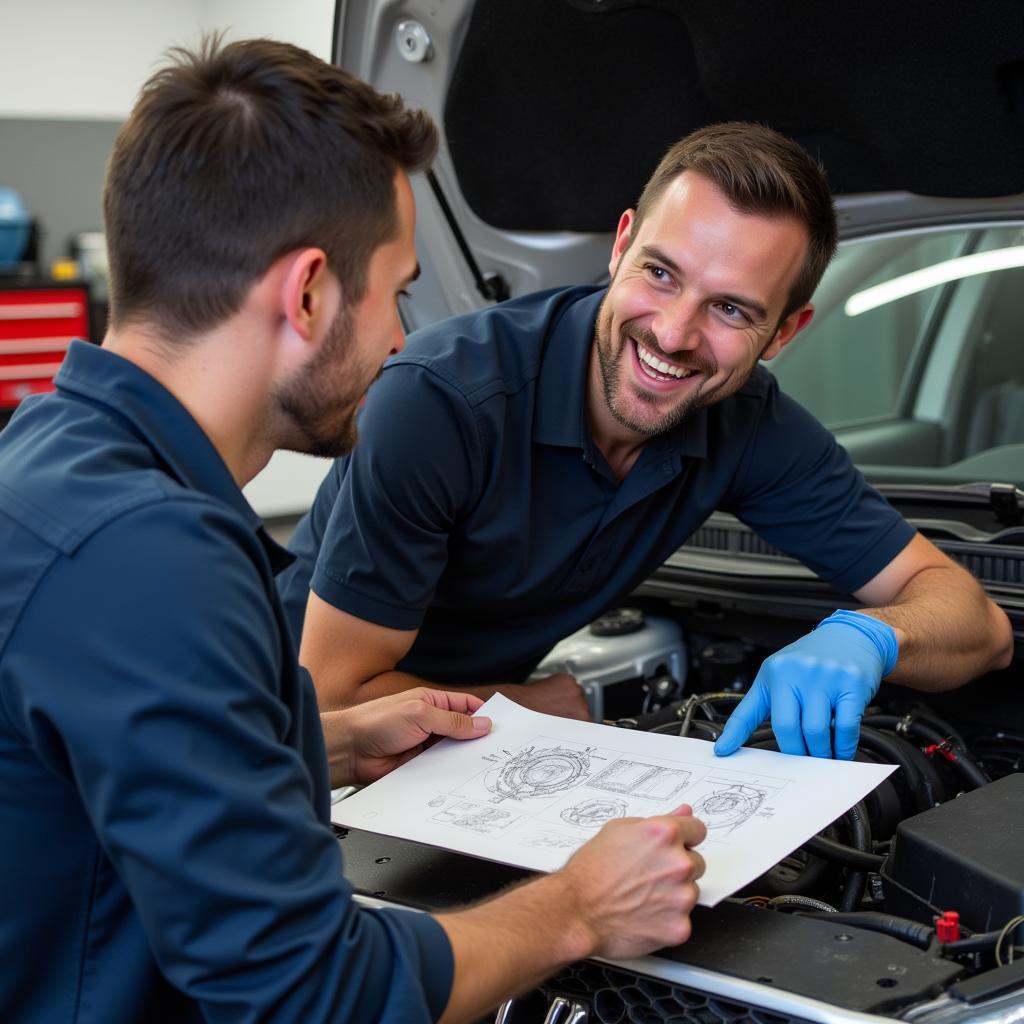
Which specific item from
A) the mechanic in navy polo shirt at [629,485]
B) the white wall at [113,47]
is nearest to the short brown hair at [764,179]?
the mechanic in navy polo shirt at [629,485]

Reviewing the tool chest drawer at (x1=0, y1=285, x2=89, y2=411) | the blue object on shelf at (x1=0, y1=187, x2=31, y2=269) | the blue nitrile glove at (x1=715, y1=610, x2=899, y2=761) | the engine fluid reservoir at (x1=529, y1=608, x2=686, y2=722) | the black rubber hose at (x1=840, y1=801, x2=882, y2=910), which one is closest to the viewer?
the black rubber hose at (x1=840, y1=801, x2=882, y2=910)

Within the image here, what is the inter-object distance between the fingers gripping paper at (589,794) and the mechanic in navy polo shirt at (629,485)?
0.14 meters

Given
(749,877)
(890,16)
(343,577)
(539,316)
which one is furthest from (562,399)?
(749,877)

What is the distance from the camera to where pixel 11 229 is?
550 centimetres

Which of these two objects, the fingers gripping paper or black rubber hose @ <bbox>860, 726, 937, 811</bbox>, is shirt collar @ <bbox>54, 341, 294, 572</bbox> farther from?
black rubber hose @ <bbox>860, 726, 937, 811</bbox>

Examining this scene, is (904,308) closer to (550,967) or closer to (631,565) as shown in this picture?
(631,565)

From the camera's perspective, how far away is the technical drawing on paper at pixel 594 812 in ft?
3.78

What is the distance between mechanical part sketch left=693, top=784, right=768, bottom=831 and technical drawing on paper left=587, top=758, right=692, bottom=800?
0.12 ft

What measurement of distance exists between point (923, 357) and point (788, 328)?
1.83 feet

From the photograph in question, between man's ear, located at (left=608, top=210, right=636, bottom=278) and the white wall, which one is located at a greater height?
the white wall

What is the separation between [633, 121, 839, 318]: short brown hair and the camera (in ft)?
5.18

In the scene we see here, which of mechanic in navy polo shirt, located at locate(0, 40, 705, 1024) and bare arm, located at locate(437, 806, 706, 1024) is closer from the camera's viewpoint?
A: mechanic in navy polo shirt, located at locate(0, 40, 705, 1024)

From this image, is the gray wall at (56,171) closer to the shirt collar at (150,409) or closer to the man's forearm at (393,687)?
the man's forearm at (393,687)

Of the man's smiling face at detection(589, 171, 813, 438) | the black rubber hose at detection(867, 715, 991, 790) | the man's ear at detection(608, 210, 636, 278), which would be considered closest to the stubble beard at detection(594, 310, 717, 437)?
the man's smiling face at detection(589, 171, 813, 438)
